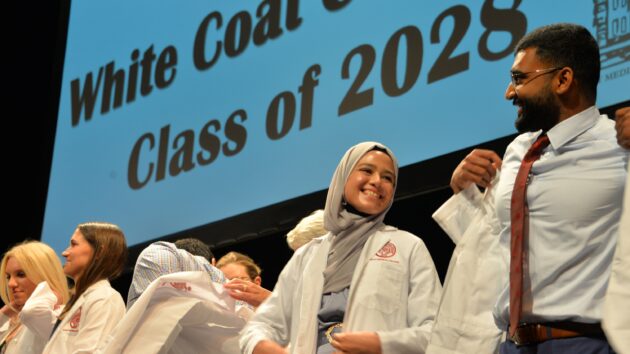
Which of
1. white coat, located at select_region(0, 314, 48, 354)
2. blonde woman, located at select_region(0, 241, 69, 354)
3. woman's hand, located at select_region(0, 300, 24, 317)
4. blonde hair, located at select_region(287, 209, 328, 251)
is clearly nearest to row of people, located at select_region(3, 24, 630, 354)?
blonde hair, located at select_region(287, 209, 328, 251)

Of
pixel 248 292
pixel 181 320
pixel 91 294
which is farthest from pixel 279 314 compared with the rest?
pixel 91 294

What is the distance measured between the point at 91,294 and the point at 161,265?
493mm

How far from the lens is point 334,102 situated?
4.79 meters

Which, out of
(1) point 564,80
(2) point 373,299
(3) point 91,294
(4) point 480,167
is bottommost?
(3) point 91,294

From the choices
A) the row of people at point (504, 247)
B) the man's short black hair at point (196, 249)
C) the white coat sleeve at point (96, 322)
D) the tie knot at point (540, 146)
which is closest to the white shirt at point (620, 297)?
the row of people at point (504, 247)

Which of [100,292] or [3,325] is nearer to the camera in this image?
[100,292]

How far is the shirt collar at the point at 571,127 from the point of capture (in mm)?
2334

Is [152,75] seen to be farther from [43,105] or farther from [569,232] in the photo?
[569,232]

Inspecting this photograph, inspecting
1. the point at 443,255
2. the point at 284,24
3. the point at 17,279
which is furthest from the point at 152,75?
the point at 443,255

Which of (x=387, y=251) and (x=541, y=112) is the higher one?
(x=541, y=112)

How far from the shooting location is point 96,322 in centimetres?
400

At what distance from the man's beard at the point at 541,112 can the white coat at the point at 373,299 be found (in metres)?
0.64

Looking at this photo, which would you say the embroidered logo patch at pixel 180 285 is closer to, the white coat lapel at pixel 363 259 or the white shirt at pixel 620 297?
the white coat lapel at pixel 363 259

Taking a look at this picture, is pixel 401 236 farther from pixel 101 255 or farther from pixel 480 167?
pixel 101 255
